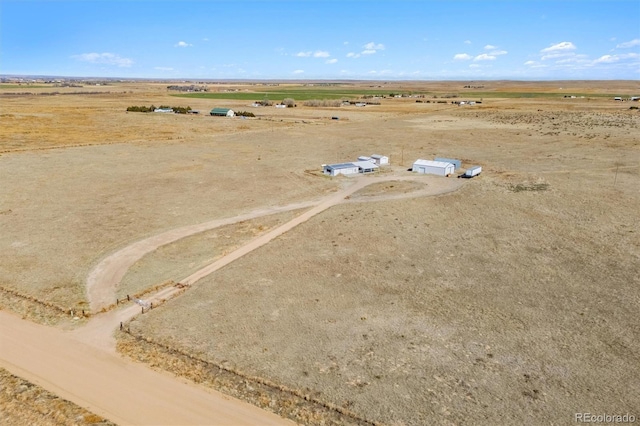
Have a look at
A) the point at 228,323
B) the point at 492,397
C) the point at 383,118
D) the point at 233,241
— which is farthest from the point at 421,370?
the point at 383,118

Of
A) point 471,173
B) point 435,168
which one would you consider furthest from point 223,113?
point 471,173

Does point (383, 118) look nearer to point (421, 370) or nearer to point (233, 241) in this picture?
point (233, 241)

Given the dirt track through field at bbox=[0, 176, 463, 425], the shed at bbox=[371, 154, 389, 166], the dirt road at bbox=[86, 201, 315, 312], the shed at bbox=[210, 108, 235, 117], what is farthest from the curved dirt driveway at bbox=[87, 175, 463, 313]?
the shed at bbox=[210, 108, 235, 117]

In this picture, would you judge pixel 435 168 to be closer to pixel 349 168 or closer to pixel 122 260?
pixel 349 168

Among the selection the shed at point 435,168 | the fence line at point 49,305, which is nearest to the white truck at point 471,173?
the shed at point 435,168

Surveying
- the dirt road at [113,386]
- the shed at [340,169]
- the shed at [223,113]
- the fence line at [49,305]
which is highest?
the shed at [223,113]

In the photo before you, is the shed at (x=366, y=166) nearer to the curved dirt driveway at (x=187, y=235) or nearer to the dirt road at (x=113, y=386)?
the curved dirt driveway at (x=187, y=235)
